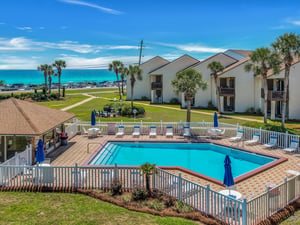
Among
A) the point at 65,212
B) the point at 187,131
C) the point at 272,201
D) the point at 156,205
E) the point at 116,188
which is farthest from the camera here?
the point at 187,131

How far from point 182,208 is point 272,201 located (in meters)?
2.90

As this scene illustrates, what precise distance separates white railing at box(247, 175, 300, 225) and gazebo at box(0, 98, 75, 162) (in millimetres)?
10580

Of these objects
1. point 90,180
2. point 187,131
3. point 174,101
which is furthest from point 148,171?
point 174,101

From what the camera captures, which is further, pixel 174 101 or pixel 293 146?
pixel 174 101

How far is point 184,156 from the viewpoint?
19.2 metres

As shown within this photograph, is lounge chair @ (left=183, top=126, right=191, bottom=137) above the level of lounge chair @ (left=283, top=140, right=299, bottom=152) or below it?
above

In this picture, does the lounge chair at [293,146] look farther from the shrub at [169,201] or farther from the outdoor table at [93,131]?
the outdoor table at [93,131]

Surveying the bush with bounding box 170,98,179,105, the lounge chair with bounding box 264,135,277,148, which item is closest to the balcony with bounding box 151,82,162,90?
the bush with bounding box 170,98,179,105

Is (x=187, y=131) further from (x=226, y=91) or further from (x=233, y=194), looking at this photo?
(x=226, y=91)

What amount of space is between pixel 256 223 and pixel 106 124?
55.3 ft

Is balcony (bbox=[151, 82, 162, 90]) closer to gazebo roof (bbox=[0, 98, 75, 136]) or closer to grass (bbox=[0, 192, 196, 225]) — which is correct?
gazebo roof (bbox=[0, 98, 75, 136])

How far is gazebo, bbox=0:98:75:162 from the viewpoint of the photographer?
14773 mm

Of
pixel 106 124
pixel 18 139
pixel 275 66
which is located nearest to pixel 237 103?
pixel 275 66

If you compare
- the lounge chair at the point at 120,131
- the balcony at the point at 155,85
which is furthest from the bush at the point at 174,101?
the lounge chair at the point at 120,131
